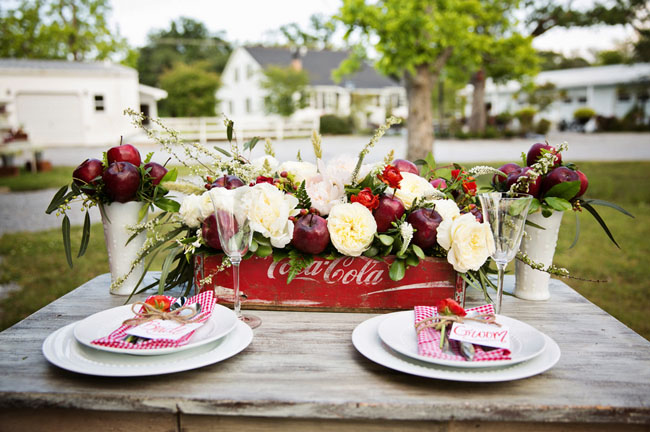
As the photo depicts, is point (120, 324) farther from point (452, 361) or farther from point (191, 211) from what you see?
point (452, 361)

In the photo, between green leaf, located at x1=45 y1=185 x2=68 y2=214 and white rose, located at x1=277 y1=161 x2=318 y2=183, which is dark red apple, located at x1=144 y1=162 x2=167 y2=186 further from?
white rose, located at x1=277 y1=161 x2=318 y2=183

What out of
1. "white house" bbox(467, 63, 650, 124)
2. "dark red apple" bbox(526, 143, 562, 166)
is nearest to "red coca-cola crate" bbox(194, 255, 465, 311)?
"dark red apple" bbox(526, 143, 562, 166)

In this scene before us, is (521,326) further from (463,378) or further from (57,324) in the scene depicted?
(57,324)

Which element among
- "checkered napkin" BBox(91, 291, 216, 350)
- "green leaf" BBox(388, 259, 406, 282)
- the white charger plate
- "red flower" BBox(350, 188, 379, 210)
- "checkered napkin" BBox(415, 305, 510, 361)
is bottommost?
the white charger plate

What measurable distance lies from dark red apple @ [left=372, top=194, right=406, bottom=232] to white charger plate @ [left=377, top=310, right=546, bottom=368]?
0.80ft

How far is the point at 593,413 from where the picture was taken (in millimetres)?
912

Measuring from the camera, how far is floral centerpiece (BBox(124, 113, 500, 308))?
4.22 feet

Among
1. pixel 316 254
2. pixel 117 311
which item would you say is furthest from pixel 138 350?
pixel 316 254

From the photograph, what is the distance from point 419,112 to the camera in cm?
981

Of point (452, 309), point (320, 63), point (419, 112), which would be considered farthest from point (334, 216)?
→ point (320, 63)

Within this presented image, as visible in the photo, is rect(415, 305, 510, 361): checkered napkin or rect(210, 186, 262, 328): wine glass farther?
rect(210, 186, 262, 328): wine glass

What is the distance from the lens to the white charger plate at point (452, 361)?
0.98 metres

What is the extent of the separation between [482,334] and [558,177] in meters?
0.61

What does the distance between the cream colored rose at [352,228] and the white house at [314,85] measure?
27.9 metres
